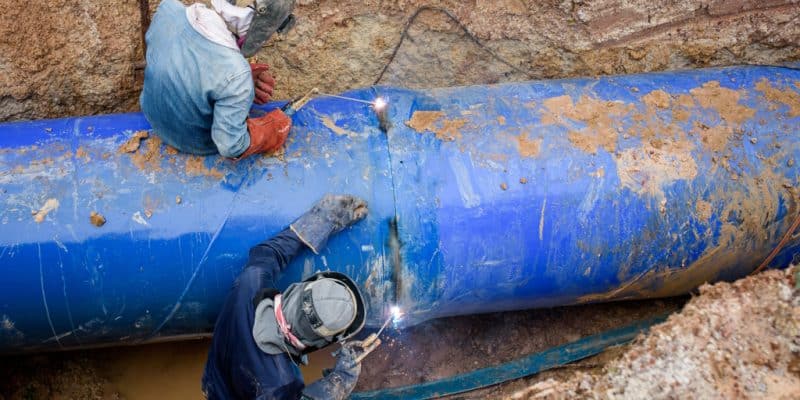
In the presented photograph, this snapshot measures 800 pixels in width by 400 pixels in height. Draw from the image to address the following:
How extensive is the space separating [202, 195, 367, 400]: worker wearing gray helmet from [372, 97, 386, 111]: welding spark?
0.51 meters

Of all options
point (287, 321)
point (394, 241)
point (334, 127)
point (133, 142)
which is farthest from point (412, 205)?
point (133, 142)

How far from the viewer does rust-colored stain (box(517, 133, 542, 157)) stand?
2.92 meters

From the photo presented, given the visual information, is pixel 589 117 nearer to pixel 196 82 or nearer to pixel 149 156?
pixel 196 82

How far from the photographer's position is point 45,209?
8.98ft

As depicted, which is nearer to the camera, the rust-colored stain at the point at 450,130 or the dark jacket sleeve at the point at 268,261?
the dark jacket sleeve at the point at 268,261

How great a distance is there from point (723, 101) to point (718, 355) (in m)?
1.31

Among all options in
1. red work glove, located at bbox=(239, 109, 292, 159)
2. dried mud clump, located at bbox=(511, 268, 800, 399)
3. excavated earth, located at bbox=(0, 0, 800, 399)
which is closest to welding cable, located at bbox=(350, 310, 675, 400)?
excavated earth, located at bbox=(0, 0, 800, 399)

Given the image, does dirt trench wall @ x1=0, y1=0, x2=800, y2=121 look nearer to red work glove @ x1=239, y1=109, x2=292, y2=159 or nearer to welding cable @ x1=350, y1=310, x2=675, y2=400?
red work glove @ x1=239, y1=109, x2=292, y2=159

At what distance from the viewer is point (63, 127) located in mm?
2977

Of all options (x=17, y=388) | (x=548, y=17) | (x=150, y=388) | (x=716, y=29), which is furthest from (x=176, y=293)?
(x=716, y=29)

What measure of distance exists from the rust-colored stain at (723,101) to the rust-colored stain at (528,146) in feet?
2.84

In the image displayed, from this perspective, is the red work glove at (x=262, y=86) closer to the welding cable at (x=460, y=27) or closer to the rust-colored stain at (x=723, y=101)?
the welding cable at (x=460, y=27)

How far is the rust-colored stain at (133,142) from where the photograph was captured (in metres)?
2.89

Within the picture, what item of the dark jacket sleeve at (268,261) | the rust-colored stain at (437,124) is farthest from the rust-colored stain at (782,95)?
the dark jacket sleeve at (268,261)
